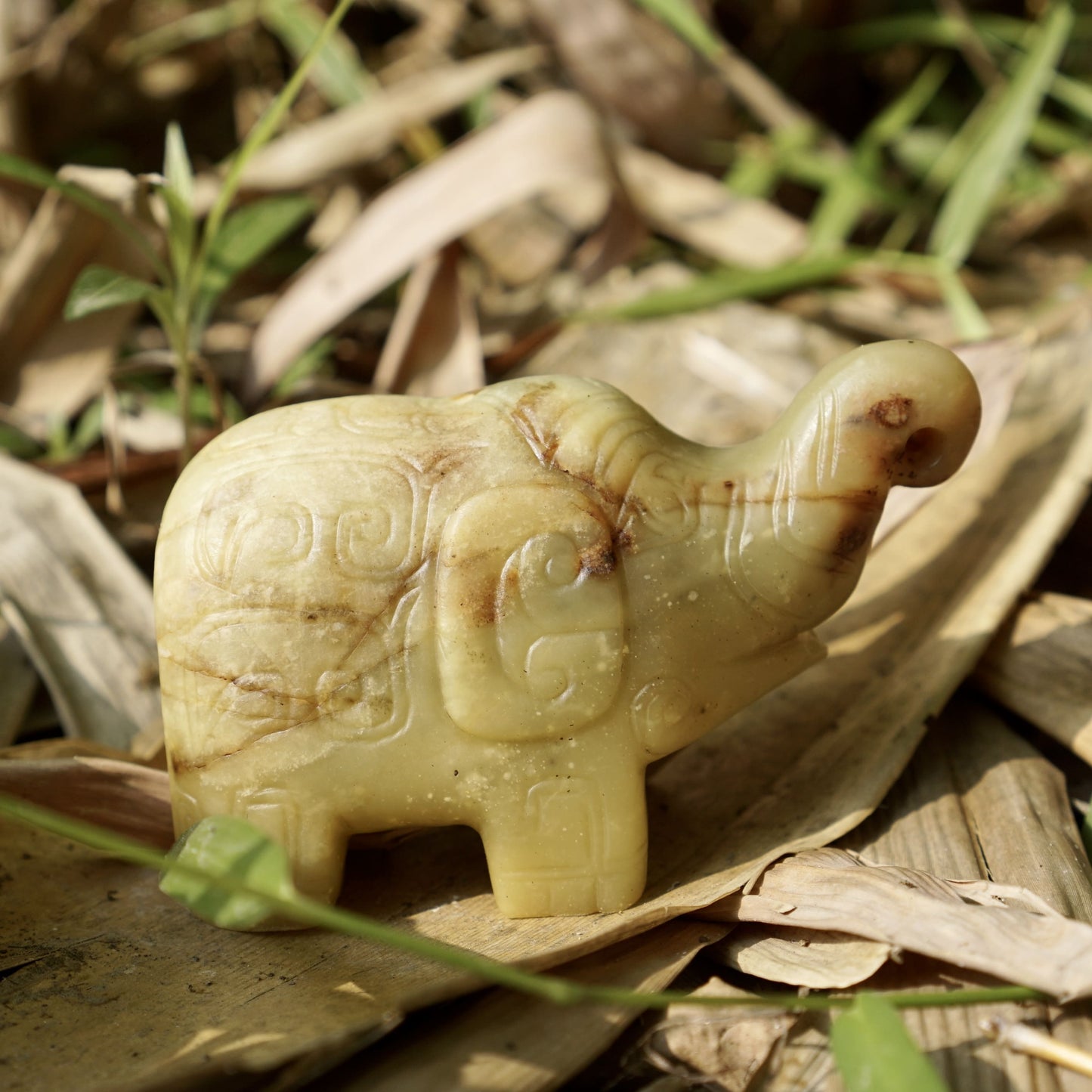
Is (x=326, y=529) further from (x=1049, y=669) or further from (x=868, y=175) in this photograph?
(x=868, y=175)

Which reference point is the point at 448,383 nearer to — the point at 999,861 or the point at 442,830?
the point at 442,830

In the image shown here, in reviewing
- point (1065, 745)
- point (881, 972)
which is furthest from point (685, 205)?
point (881, 972)

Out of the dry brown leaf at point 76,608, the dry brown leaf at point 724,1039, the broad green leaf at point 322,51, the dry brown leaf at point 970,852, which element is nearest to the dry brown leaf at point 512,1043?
the dry brown leaf at point 724,1039

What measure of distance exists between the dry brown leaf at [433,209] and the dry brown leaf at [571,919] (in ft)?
3.47

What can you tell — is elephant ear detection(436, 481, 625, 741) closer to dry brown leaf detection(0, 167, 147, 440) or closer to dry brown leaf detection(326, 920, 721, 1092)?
dry brown leaf detection(326, 920, 721, 1092)

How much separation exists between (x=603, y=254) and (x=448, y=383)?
2.04ft

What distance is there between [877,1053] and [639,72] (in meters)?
2.73

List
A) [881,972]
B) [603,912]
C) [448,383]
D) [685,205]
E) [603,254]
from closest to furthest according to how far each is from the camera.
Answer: [881,972]
[603,912]
[448,383]
[603,254]
[685,205]

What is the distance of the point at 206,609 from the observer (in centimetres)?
143

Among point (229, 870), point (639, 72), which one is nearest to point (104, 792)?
point (229, 870)

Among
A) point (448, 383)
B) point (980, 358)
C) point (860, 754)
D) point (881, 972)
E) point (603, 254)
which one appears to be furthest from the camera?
point (603, 254)

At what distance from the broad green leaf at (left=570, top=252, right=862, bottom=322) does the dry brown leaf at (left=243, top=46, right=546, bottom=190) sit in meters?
0.73

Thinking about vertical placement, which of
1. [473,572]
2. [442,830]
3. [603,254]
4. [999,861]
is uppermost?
[603,254]

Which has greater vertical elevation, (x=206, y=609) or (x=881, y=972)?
(x=206, y=609)
